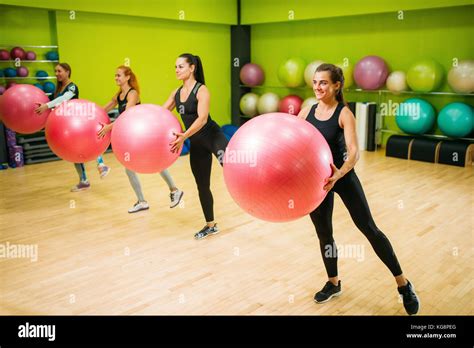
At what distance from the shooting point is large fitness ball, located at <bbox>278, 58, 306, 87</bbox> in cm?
803

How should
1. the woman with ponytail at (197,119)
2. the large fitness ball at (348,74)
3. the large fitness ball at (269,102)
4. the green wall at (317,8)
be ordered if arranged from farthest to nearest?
1. the large fitness ball at (269,102)
2. the large fitness ball at (348,74)
3. the green wall at (317,8)
4. the woman with ponytail at (197,119)

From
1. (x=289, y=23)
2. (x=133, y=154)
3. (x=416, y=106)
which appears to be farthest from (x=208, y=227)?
(x=289, y=23)

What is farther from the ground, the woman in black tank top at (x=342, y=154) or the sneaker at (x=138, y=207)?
the woman in black tank top at (x=342, y=154)

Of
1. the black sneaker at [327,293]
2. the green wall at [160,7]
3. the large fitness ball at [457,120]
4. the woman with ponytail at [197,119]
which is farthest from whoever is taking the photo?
the green wall at [160,7]

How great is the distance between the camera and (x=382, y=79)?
7.20m

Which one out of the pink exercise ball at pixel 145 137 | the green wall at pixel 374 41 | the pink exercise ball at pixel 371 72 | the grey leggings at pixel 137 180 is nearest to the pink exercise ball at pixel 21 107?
the grey leggings at pixel 137 180

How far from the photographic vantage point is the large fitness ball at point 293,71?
8031mm

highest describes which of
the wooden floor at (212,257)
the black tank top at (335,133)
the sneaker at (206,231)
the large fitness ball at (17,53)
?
the large fitness ball at (17,53)

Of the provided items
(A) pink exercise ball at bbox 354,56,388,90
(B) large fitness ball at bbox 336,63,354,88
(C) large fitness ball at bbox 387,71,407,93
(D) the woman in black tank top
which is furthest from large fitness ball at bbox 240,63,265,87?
(D) the woman in black tank top

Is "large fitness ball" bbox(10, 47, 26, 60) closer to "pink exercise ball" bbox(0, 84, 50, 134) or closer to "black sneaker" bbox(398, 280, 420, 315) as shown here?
"pink exercise ball" bbox(0, 84, 50, 134)

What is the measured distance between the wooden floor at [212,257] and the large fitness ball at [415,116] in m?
1.69

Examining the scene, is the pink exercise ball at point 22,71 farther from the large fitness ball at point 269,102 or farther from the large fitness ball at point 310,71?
the large fitness ball at point 310,71

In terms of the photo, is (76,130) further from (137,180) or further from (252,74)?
(252,74)

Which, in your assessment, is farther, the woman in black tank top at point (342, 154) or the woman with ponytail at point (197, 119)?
the woman with ponytail at point (197, 119)
